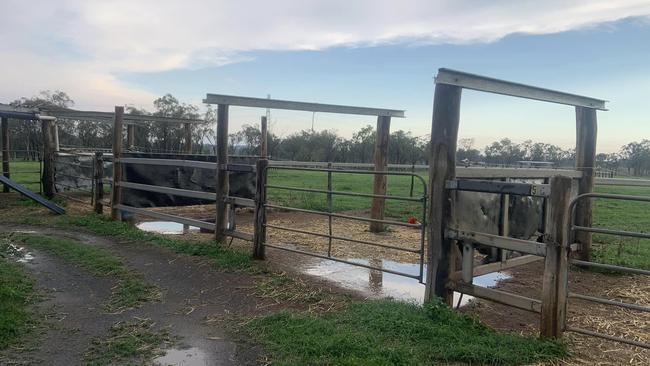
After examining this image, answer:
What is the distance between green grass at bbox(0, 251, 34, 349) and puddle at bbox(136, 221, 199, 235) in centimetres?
313

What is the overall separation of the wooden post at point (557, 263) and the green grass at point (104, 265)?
3644 millimetres

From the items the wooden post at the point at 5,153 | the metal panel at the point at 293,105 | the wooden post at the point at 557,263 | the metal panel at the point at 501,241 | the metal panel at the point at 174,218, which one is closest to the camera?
the wooden post at the point at 557,263

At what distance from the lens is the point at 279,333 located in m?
3.96

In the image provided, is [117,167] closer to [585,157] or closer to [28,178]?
[585,157]

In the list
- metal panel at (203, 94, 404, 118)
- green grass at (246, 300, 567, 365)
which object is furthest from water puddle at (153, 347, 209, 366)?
metal panel at (203, 94, 404, 118)

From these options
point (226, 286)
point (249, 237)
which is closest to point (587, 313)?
point (226, 286)

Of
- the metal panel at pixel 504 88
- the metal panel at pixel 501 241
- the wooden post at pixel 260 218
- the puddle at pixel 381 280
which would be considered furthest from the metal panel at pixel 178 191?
the metal panel at pixel 504 88

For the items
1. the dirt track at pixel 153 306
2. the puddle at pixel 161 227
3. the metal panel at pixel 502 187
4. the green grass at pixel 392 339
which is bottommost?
the puddle at pixel 161 227

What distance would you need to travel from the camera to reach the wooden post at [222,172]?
733cm

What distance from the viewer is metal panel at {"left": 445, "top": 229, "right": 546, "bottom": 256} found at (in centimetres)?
396

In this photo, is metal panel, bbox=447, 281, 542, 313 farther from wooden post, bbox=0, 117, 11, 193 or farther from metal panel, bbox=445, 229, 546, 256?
wooden post, bbox=0, 117, 11, 193

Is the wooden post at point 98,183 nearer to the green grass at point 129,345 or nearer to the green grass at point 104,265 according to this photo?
the green grass at point 104,265

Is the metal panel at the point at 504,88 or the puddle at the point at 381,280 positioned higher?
the metal panel at the point at 504,88

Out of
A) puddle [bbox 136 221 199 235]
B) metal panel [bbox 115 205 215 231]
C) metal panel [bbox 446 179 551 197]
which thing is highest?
metal panel [bbox 446 179 551 197]
